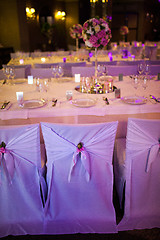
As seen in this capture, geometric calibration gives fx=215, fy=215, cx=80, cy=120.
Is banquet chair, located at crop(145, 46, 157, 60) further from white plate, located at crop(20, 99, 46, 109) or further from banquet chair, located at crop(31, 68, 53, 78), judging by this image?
white plate, located at crop(20, 99, 46, 109)

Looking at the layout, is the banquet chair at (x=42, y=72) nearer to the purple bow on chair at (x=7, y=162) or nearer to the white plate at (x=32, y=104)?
the white plate at (x=32, y=104)

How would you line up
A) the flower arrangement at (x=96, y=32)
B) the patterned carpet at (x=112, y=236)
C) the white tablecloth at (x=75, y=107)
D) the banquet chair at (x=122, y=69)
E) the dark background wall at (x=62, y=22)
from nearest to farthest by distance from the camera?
the patterned carpet at (x=112, y=236) < the white tablecloth at (x=75, y=107) < the flower arrangement at (x=96, y=32) < the banquet chair at (x=122, y=69) < the dark background wall at (x=62, y=22)

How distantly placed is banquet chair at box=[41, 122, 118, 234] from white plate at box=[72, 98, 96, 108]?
63cm

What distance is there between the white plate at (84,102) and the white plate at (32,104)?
31 centimetres

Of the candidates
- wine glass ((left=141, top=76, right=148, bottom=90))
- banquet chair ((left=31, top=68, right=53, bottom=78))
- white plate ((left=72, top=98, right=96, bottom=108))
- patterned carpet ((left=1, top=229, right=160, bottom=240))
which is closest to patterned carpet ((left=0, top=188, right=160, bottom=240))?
patterned carpet ((left=1, top=229, right=160, bottom=240))

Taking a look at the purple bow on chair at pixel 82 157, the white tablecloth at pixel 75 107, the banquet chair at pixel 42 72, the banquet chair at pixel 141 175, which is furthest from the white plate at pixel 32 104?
the banquet chair at pixel 42 72

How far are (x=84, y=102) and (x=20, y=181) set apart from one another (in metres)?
0.95

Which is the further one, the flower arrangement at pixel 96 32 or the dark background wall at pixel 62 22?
the dark background wall at pixel 62 22

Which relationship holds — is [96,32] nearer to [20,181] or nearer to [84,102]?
[84,102]

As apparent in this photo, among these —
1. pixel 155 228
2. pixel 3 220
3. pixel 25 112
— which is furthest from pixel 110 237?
pixel 25 112

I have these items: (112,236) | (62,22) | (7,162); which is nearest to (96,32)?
(7,162)

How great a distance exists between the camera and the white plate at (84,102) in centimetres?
200

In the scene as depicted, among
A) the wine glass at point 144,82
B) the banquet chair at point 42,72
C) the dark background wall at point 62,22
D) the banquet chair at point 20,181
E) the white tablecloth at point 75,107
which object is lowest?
the banquet chair at point 20,181

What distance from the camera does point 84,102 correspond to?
2.10 meters
